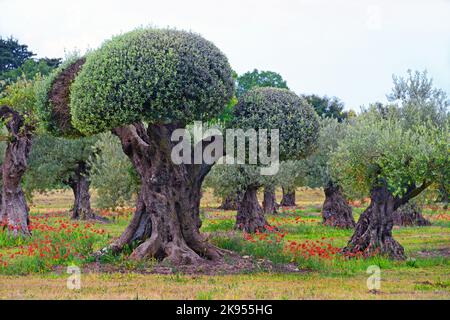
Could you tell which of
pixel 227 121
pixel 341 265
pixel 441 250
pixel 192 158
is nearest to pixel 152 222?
pixel 192 158

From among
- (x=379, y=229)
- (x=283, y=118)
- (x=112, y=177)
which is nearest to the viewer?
(x=283, y=118)

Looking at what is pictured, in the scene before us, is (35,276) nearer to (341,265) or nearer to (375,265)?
(341,265)

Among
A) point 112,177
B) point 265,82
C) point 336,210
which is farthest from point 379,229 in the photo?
point 265,82

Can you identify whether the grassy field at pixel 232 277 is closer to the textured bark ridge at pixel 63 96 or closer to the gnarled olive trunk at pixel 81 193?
the textured bark ridge at pixel 63 96

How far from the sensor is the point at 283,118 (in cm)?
2111

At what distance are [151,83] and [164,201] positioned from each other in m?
4.59

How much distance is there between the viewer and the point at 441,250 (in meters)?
27.5

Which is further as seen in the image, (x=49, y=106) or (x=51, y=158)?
(x=51, y=158)

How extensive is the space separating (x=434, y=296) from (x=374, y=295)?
145 cm

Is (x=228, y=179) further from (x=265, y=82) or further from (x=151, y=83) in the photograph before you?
(x=265, y=82)

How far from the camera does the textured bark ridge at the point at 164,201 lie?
68.0 feet

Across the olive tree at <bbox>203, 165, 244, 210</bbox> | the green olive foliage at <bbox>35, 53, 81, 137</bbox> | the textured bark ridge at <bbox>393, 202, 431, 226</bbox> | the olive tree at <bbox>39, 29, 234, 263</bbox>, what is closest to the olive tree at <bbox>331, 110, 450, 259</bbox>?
the olive tree at <bbox>39, 29, 234, 263</bbox>

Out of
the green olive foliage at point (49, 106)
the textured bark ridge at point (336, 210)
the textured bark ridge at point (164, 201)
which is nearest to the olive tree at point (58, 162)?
the textured bark ridge at point (336, 210)

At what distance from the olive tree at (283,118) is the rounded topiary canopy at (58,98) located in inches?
233
